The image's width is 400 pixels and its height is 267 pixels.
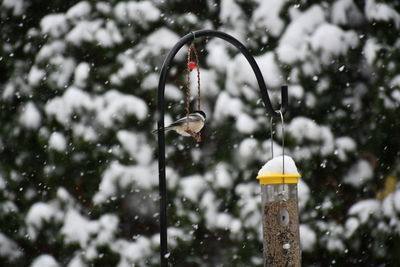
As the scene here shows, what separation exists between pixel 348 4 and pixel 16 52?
2247 mm

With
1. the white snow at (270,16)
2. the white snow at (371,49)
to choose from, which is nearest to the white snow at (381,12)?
the white snow at (371,49)

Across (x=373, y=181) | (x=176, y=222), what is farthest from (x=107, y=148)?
(x=373, y=181)

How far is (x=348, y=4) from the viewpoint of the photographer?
369 cm

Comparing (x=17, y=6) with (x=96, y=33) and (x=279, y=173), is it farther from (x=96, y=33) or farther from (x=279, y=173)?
(x=279, y=173)

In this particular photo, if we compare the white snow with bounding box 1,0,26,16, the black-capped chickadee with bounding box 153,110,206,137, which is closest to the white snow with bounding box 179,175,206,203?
the black-capped chickadee with bounding box 153,110,206,137

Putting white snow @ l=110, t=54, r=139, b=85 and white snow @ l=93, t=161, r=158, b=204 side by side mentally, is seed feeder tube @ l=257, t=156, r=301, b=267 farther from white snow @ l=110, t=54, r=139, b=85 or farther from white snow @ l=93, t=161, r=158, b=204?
white snow @ l=110, t=54, r=139, b=85

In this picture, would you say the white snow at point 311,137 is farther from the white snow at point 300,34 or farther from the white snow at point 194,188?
the white snow at point 194,188

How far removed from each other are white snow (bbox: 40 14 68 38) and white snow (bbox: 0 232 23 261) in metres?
1.39

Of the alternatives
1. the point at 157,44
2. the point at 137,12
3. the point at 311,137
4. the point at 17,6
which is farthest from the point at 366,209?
the point at 17,6

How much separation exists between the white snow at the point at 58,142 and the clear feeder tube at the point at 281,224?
1941 mm

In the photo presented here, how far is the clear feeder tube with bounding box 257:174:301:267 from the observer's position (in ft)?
7.59

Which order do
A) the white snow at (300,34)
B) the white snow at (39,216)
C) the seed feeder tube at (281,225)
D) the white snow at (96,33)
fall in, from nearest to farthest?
1. the seed feeder tube at (281,225)
2. the white snow at (300,34)
3. the white snow at (39,216)
4. the white snow at (96,33)

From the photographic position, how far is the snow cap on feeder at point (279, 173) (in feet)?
7.05

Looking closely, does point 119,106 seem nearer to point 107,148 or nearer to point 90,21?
point 107,148
